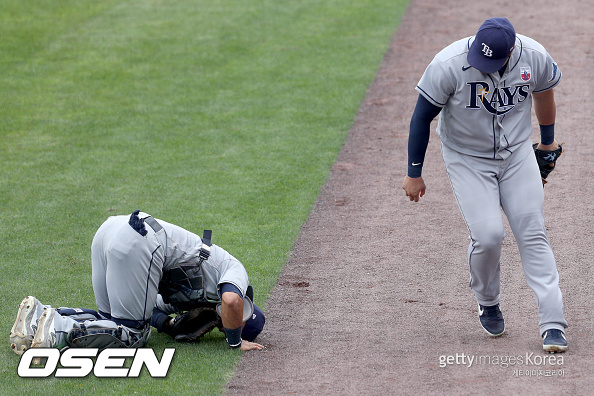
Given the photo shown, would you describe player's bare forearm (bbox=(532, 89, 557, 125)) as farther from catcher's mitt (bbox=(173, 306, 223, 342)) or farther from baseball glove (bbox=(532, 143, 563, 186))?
catcher's mitt (bbox=(173, 306, 223, 342))

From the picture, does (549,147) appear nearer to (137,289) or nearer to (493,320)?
(493,320)

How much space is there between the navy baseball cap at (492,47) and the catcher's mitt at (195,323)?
90.6 inches

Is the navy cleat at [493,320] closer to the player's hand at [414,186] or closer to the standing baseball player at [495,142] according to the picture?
the standing baseball player at [495,142]

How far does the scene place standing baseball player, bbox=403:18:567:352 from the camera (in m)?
4.46

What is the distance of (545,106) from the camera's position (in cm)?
481

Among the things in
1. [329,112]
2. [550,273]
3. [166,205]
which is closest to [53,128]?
[166,205]

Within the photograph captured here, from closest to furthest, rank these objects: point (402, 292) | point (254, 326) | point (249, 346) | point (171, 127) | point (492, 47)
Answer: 1. point (492, 47)
2. point (249, 346)
3. point (254, 326)
4. point (402, 292)
5. point (171, 127)

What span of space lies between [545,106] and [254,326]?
2.35 m

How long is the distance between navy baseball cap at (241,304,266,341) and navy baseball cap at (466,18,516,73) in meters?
2.12

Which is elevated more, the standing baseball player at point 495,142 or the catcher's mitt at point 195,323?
the standing baseball player at point 495,142

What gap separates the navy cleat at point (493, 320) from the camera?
490cm

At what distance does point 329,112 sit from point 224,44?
127 inches

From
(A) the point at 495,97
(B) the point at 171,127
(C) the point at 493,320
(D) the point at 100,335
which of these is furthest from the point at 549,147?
(B) the point at 171,127

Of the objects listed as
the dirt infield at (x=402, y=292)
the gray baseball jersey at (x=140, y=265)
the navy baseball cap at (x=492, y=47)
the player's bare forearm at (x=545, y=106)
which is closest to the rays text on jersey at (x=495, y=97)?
the navy baseball cap at (x=492, y=47)
